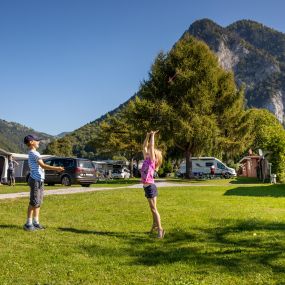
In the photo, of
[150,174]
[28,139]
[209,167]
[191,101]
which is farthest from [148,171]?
[209,167]

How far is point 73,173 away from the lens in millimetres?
27266

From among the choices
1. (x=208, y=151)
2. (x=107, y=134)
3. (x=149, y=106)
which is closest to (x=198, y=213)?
(x=149, y=106)

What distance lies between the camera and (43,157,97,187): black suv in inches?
1072

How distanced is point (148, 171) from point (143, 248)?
1749 millimetres

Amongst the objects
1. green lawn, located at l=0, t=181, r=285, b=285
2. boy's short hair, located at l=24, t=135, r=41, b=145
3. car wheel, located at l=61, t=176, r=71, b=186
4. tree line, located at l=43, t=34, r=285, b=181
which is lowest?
green lawn, located at l=0, t=181, r=285, b=285

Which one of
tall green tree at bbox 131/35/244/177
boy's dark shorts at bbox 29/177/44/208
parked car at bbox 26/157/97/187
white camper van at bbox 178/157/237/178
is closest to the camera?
boy's dark shorts at bbox 29/177/44/208

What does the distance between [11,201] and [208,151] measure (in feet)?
86.4

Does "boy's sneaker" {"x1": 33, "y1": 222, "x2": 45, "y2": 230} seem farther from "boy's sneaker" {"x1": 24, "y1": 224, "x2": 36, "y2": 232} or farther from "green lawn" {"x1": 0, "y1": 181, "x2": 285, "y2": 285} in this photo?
"green lawn" {"x1": 0, "y1": 181, "x2": 285, "y2": 285}

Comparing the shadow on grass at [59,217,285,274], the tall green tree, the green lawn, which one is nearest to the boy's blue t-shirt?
the green lawn

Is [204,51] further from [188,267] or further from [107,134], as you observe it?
[188,267]

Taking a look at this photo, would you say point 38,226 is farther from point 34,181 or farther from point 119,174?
point 119,174

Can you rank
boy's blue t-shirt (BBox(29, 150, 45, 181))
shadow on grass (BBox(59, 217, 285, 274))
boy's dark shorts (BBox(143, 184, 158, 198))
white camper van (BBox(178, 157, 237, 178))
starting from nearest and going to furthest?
shadow on grass (BBox(59, 217, 285, 274)) < boy's dark shorts (BBox(143, 184, 158, 198)) < boy's blue t-shirt (BBox(29, 150, 45, 181)) < white camper van (BBox(178, 157, 237, 178))

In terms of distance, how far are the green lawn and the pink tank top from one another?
42.4 inches

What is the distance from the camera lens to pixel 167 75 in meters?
38.2
